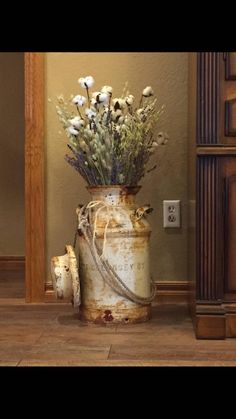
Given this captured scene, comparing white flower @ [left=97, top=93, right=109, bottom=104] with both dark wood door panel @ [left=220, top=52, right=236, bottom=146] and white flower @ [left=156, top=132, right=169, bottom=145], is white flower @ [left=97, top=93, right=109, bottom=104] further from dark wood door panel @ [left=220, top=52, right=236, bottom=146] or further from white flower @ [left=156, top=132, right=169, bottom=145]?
dark wood door panel @ [left=220, top=52, right=236, bottom=146]

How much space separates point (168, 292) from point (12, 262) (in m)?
1.25

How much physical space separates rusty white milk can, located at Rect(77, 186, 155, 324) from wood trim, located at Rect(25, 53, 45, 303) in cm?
34

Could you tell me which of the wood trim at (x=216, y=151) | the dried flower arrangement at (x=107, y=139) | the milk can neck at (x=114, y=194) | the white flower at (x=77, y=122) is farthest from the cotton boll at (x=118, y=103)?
the wood trim at (x=216, y=151)

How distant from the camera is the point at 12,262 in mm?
3223

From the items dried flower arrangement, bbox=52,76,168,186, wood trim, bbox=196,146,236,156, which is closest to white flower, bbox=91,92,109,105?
dried flower arrangement, bbox=52,76,168,186

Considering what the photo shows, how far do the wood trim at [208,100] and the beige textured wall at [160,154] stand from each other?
0.53m

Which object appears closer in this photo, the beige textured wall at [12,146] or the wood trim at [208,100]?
the wood trim at [208,100]

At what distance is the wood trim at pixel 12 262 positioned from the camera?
3213 mm

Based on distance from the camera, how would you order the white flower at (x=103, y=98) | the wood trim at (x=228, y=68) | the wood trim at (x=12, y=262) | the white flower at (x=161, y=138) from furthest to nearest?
the wood trim at (x=12, y=262) < the white flower at (x=161, y=138) < the white flower at (x=103, y=98) < the wood trim at (x=228, y=68)

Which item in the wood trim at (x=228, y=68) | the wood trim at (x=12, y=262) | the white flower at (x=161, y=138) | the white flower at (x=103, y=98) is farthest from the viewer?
the wood trim at (x=12, y=262)

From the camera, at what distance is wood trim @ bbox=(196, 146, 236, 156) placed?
1606 mm

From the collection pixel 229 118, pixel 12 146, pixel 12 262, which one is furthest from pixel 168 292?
pixel 12 146

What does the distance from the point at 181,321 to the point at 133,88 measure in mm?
786

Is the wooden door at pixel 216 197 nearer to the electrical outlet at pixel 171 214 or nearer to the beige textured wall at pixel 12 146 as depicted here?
the electrical outlet at pixel 171 214
